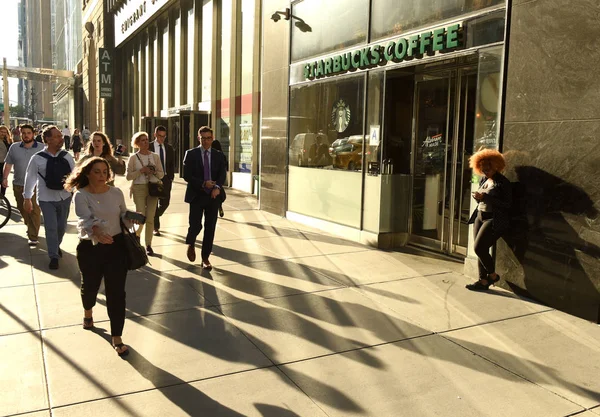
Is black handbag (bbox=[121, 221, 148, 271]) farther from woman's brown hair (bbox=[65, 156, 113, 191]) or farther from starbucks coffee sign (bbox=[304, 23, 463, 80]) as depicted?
starbucks coffee sign (bbox=[304, 23, 463, 80])

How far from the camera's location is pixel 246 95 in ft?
55.5

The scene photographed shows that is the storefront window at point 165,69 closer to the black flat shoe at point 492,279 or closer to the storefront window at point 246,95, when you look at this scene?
the storefront window at point 246,95

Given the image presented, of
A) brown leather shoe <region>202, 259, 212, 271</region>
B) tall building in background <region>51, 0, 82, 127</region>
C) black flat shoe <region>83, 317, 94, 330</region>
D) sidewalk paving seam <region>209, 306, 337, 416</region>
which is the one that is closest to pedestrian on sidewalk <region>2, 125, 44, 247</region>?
brown leather shoe <region>202, 259, 212, 271</region>

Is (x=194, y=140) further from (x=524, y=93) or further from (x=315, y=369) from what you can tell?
(x=315, y=369)

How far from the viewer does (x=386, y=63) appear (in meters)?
8.50

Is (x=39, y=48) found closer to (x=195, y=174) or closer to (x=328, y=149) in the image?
(x=328, y=149)

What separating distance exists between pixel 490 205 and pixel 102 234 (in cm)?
407

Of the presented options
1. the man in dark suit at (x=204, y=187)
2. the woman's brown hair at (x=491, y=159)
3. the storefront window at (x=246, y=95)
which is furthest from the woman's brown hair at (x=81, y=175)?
the storefront window at (x=246, y=95)

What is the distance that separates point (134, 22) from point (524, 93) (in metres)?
25.6

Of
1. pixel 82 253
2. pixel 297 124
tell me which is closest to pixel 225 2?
pixel 297 124

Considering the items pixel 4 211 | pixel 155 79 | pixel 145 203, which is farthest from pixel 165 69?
pixel 145 203

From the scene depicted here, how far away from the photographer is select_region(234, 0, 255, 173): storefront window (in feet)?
54.3

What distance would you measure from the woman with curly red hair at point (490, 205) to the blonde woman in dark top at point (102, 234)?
3763 mm

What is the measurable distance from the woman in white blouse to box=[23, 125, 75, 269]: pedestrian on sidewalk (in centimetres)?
87
